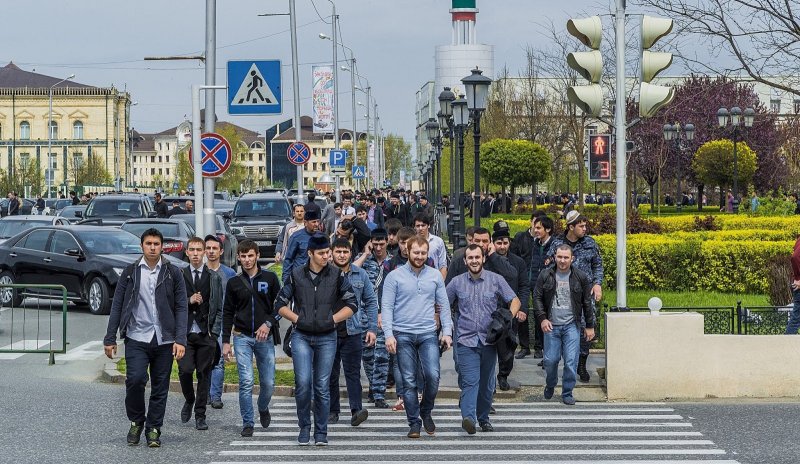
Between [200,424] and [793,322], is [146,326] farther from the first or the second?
[793,322]

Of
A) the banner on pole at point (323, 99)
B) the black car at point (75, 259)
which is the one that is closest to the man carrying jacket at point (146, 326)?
the black car at point (75, 259)

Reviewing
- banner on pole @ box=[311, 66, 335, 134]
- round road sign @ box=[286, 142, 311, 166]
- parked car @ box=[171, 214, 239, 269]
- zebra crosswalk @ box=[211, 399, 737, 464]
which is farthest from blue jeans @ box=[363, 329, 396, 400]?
banner on pole @ box=[311, 66, 335, 134]

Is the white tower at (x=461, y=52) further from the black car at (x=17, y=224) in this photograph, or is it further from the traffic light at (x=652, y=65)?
the traffic light at (x=652, y=65)

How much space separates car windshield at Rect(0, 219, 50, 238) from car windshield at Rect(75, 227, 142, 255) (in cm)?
524

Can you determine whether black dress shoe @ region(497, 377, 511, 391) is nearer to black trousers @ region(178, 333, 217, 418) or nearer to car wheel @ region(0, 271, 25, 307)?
black trousers @ region(178, 333, 217, 418)

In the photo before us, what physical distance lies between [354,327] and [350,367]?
410mm

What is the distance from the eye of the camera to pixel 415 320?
10602 mm

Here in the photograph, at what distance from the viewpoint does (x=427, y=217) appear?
14352 mm

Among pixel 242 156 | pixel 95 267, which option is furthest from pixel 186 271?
pixel 242 156

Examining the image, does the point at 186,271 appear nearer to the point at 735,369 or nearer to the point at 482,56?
the point at 735,369

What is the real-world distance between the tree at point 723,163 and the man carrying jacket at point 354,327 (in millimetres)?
51708

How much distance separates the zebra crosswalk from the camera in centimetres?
968

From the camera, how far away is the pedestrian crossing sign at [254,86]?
18.4 metres

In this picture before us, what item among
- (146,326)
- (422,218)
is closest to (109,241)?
(422,218)
